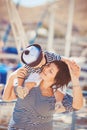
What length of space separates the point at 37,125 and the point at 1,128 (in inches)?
48.9

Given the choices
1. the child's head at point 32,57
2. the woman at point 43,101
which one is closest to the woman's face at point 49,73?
the woman at point 43,101

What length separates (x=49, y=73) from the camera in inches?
72.2

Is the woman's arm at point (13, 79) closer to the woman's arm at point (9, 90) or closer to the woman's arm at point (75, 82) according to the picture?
the woman's arm at point (9, 90)

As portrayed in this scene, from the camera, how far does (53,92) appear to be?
6.11 ft

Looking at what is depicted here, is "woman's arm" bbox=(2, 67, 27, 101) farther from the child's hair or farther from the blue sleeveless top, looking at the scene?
the child's hair

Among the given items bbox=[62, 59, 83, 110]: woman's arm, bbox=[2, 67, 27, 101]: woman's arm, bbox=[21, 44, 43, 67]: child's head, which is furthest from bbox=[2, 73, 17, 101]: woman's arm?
bbox=[62, 59, 83, 110]: woman's arm

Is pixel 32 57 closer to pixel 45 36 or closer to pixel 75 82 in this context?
pixel 75 82

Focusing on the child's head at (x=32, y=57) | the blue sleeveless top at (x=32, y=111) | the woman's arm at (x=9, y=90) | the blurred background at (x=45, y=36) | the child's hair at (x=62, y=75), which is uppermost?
the blurred background at (x=45, y=36)

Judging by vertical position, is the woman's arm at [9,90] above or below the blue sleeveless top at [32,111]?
above

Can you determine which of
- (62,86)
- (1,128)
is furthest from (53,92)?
(1,128)

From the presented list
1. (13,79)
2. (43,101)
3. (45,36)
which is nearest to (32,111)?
(43,101)

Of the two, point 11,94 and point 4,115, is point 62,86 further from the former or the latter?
point 4,115

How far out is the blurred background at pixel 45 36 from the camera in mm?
3244

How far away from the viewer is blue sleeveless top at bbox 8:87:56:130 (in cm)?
180
